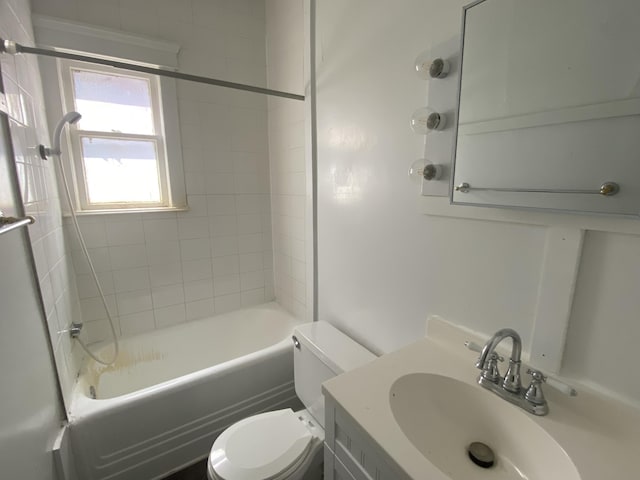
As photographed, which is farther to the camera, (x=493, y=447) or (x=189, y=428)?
(x=189, y=428)

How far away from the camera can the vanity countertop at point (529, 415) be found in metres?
0.57

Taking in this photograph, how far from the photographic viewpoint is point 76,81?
5.69 feet

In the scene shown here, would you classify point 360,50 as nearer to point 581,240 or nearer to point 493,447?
point 581,240

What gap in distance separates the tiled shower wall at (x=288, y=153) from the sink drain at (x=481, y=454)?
3.85ft

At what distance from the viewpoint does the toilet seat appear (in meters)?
1.04

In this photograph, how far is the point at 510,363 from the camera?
0.74 metres

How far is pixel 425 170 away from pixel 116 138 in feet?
6.37

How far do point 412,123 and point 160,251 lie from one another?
1832 millimetres

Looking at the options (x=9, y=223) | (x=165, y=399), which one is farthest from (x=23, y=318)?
(x=165, y=399)

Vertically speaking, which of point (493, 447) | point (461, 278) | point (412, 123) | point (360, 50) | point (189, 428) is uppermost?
point (360, 50)

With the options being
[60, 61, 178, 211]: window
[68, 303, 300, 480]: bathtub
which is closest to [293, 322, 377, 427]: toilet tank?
[68, 303, 300, 480]: bathtub

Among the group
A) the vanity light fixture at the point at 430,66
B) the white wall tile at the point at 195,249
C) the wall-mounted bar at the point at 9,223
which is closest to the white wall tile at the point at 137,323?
the white wall tile at the point at 195,249

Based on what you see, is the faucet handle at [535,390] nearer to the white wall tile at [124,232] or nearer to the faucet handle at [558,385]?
the faucet handle at [558,385]

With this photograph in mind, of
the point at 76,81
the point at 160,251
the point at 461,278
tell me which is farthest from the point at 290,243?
the point at 76,81
